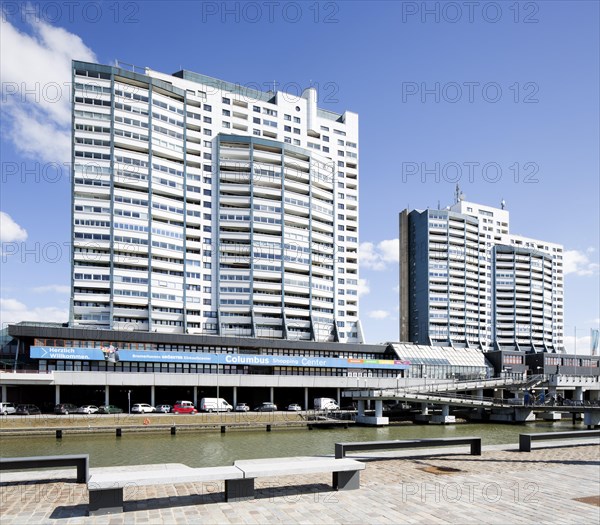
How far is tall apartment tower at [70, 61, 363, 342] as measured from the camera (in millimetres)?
82438

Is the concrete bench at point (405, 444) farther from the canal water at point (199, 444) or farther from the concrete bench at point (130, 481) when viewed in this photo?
the canal water at point (199, 444)

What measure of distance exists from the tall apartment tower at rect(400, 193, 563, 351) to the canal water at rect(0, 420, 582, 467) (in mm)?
83144

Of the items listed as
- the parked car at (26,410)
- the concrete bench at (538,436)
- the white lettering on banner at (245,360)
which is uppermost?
the concrete bench at (538,436)

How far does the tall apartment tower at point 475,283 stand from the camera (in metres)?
138

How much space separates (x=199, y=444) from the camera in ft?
137

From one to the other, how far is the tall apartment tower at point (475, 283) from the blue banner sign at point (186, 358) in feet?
180

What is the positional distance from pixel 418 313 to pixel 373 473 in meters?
126

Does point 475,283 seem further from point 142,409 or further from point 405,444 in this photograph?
point 405,444

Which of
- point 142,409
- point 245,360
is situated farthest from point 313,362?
point 142,409

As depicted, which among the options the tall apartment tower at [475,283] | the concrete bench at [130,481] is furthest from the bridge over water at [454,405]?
the tall apartment tower at [475,283]

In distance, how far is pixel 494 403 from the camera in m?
68.4

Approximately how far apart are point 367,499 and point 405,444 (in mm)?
6417

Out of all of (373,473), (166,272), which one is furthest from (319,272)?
(373,473)

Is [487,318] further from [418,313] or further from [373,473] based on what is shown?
[373,473]
